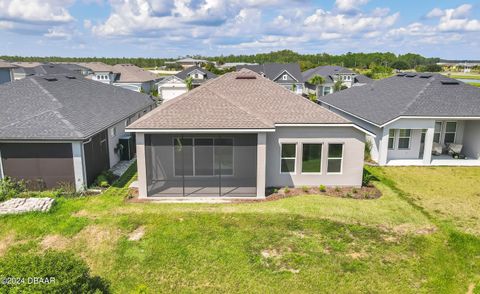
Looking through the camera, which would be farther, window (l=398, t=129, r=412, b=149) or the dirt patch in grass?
window (l=398, t=129, r=412, b=149)

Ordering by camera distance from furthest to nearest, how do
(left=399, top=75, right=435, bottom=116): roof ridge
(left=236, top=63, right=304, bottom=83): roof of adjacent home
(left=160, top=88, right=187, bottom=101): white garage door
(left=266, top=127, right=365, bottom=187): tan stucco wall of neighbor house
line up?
(left=236, top=63, right=304, bottom=83): roof of adjacent home, (left=160, top=88, right=187, bottom=101): white garage door, (left=399, top=75, right=435, bottom=116): roof ridge, (left=266, top=127, right=365, bottom=187): tan stucco wall of neighbor house

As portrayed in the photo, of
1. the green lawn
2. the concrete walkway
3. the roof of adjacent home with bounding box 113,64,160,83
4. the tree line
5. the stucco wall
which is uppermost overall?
Answer: the tree line

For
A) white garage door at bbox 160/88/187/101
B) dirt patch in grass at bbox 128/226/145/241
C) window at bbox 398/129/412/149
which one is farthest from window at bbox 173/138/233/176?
white garage door at bbox 160/88/187/101

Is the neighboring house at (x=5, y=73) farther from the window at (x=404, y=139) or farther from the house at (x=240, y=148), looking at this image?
the window at (x=404, y=139)

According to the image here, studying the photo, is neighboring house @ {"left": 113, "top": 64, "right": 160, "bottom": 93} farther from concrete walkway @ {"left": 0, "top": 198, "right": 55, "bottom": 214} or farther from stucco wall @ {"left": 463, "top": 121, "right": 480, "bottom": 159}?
stucco wall @ {"left": 463, "top": 121, "right": 480, "bottom": 159}

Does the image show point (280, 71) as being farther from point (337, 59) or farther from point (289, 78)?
point (337, 59)

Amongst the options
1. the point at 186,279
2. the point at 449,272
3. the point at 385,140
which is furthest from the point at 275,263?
the point at 385,140
